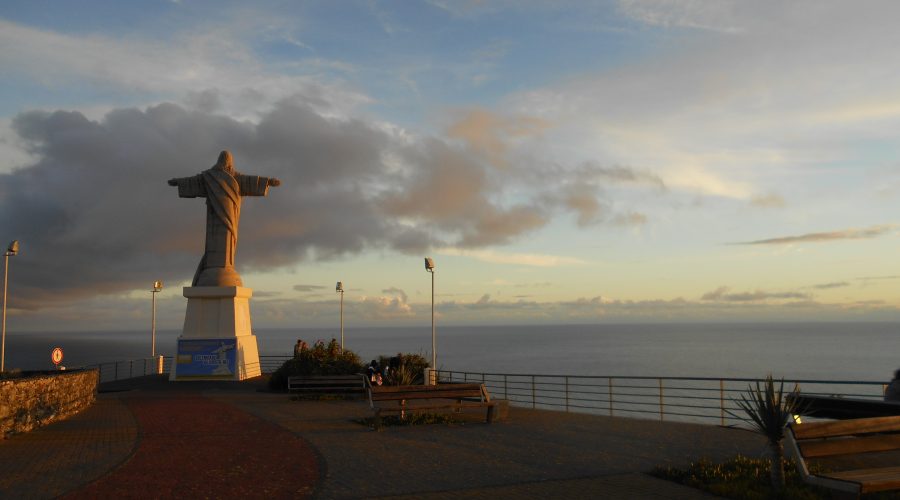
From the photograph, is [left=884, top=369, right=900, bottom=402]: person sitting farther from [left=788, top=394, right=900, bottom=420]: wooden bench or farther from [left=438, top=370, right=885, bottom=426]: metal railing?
[left=788, top=394, right=900, bottom=420]: wooden bench

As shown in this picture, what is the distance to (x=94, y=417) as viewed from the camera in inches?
613

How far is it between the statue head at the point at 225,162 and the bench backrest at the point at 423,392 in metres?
19.9

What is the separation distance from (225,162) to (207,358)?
8563mm

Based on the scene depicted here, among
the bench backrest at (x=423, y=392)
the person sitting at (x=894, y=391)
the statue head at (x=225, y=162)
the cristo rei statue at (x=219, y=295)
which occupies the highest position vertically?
the statue head at (x=225, y=162)

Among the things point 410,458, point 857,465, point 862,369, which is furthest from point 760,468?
point 862,369

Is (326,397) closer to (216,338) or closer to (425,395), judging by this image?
(425,395)

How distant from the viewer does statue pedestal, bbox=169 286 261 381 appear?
1085 inches

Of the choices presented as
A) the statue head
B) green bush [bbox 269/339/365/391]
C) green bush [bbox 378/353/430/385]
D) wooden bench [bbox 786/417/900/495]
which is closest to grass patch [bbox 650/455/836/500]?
wooden bench [bbox 786/417/900/495]

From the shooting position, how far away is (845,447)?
706cm

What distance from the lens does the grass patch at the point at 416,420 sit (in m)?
13.8

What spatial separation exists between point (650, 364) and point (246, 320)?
8392 centimetres

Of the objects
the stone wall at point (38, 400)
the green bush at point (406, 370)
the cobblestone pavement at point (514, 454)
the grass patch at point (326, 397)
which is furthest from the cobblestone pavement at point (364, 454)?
the green bush at point (406, 370)

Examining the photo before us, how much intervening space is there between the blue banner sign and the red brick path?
12587mm

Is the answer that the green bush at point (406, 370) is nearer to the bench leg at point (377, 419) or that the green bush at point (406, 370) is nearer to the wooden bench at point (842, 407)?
the bench leg at point (377, 419)
